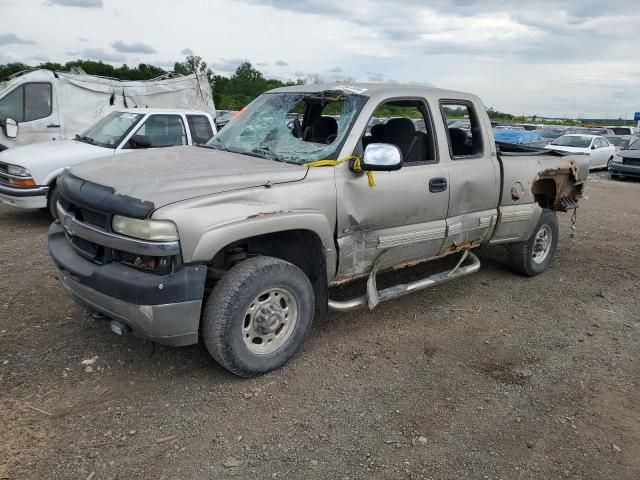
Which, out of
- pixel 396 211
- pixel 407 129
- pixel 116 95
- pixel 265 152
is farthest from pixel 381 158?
pixel 116 95

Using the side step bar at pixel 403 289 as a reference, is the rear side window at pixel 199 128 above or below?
above

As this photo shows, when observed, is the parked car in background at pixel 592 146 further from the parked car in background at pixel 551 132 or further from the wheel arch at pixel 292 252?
the wheel arch at pixel 292 252

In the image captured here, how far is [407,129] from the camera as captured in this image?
4.98m

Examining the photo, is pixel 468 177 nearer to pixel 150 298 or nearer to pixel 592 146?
pixel 150 298

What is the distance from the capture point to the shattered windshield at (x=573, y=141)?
68.1 ft

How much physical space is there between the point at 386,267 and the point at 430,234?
495 mm

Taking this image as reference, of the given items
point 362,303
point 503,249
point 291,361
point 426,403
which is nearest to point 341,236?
point 362,303

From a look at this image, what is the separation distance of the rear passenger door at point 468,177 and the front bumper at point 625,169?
1517cm

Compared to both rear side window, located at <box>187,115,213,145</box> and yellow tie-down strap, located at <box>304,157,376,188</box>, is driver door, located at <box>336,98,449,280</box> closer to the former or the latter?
yellow tie-down strap, located at <box>304,157,376,188</box>

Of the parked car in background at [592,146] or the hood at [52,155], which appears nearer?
the hood at [52,155]

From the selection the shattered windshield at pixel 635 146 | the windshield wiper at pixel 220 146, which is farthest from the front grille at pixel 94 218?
the shattered windshield at pixel 635 146

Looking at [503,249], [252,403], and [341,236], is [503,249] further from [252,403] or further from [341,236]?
[252,403]

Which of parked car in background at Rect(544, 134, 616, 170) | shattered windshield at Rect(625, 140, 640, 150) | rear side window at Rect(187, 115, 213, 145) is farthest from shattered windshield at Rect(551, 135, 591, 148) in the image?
rear side window at Rect(187, 115, 213, 145)

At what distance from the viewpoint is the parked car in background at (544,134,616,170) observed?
20406mm
